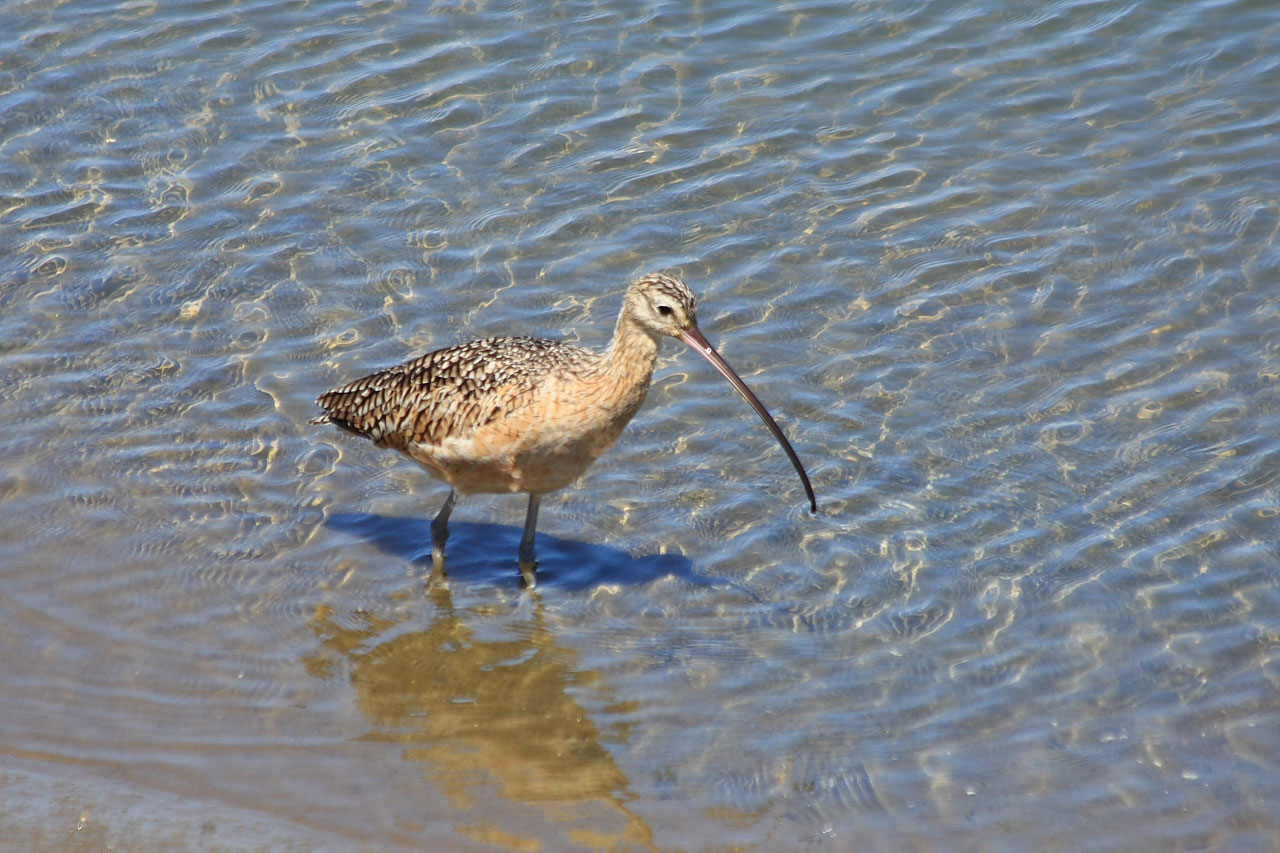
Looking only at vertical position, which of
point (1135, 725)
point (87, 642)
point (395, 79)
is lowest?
point (1135, 725)

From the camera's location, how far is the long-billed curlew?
232 inches

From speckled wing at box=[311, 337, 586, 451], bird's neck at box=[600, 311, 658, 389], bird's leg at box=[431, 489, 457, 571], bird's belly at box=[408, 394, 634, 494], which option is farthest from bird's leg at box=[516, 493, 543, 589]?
bird's neck at box=[600, 311, 658, 389]

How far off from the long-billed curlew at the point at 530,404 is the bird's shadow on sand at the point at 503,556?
124 millimetres

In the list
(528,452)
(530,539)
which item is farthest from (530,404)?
(530,539)

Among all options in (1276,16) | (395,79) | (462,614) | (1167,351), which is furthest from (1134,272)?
(395,79)

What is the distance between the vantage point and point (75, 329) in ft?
25.5

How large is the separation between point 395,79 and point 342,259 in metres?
2.12


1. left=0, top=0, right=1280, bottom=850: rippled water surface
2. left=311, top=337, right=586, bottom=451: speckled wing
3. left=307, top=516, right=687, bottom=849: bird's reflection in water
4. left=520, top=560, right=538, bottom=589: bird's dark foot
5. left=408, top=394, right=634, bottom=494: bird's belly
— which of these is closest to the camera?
left=307, top=516, right=687, bottom=849: bird's reflection in water

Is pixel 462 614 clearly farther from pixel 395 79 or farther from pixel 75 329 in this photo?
pixel 395 79

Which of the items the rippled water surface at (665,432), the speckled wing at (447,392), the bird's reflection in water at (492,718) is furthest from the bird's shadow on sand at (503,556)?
the speckled wing at (447,392)

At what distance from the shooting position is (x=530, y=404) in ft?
19.9

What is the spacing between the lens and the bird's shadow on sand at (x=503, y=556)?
20.9 ft

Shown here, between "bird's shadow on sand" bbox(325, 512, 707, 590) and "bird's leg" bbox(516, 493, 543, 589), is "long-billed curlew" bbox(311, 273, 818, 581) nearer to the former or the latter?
"bird's leg" bbox(516, 493, 543, 589)

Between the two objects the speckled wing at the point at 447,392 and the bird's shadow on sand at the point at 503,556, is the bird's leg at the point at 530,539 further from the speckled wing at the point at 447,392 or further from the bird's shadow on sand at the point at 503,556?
the speckled wing at the point at 447,392
